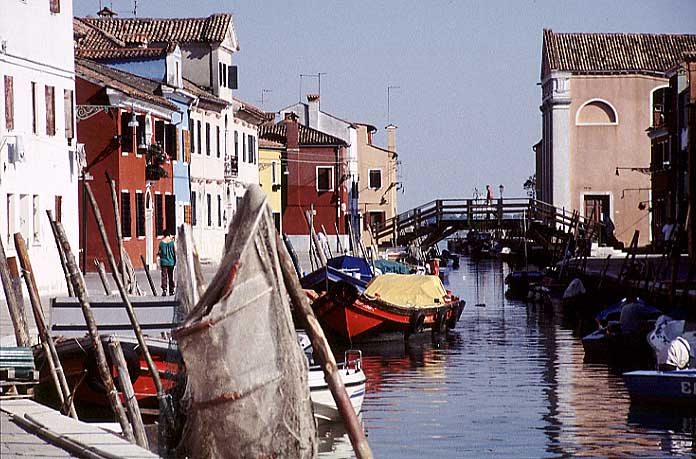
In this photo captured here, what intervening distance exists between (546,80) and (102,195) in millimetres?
41430

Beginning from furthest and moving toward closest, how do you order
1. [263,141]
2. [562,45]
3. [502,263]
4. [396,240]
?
[502,263], [562,45], [263,141], [396,240]

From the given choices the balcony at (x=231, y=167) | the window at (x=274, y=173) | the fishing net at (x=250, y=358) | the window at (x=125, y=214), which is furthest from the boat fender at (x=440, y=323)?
the window at (x=274, y=173)

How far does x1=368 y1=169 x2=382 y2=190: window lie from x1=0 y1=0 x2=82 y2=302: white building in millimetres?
54657

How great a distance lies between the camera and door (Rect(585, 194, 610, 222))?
7225 cm

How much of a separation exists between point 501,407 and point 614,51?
2142 inches

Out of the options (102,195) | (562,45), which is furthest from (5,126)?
(562,45)

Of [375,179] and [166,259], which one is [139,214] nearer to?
[166,259]

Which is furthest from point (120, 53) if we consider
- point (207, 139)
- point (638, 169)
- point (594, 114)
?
point (594, 114)

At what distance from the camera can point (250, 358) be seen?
37.7ft

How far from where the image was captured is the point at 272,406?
37.7 feet

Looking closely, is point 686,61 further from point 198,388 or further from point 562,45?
point 198,388

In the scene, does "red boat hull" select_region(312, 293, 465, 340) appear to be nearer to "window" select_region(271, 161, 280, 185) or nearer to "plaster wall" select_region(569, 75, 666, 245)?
"window" select_region(271, 161, 280, 185)

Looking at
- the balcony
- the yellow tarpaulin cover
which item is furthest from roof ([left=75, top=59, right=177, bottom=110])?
the balcony

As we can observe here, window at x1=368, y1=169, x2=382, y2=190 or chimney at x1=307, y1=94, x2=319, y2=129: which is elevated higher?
chimney at x1=307, y1=94, x2=319, y2=129
